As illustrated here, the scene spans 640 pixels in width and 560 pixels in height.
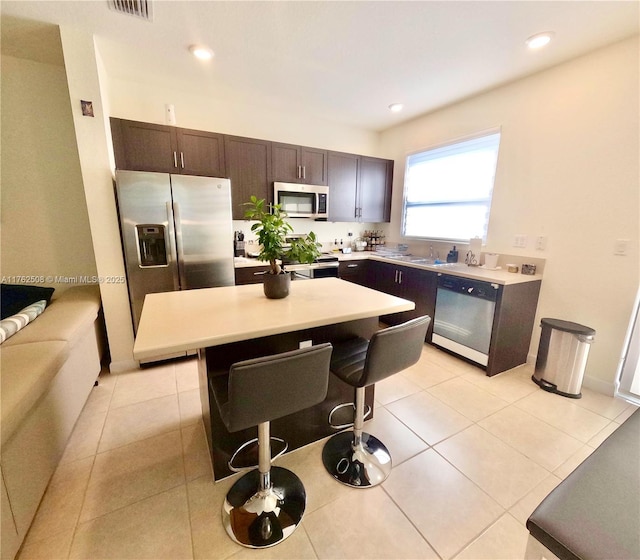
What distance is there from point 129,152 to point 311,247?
2356 millimetres

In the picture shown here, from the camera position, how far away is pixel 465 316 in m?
2.82

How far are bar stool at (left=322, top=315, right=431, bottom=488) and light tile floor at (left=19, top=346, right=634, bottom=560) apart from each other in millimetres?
74

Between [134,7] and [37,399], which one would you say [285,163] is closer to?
[134,7]

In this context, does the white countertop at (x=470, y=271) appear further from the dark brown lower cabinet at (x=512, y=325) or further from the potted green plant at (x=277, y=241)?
the potted green plant at (x=277, y=241)

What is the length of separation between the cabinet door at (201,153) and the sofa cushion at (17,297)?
1642mm

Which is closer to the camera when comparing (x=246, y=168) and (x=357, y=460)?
(x=357, y=460)

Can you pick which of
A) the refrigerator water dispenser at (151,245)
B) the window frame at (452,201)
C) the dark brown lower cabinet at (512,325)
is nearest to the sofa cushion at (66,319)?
the refrigerator water dispenser at (151,245)

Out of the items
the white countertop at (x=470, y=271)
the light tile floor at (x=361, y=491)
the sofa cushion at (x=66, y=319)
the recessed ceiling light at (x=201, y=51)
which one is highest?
the recessed ceiling light at (x=201, y=51)

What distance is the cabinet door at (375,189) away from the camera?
4.12 meters

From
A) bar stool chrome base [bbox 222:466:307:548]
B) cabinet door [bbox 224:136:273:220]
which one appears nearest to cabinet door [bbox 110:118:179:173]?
cabinet door [bbox 224:136:273:220]

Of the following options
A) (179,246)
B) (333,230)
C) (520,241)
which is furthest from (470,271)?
(179,246)

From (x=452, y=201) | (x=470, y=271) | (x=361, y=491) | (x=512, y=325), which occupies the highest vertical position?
(x=452, y=201)

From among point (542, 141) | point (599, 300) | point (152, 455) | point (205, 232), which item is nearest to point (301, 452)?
point (152, 455)

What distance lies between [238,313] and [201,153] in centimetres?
236
